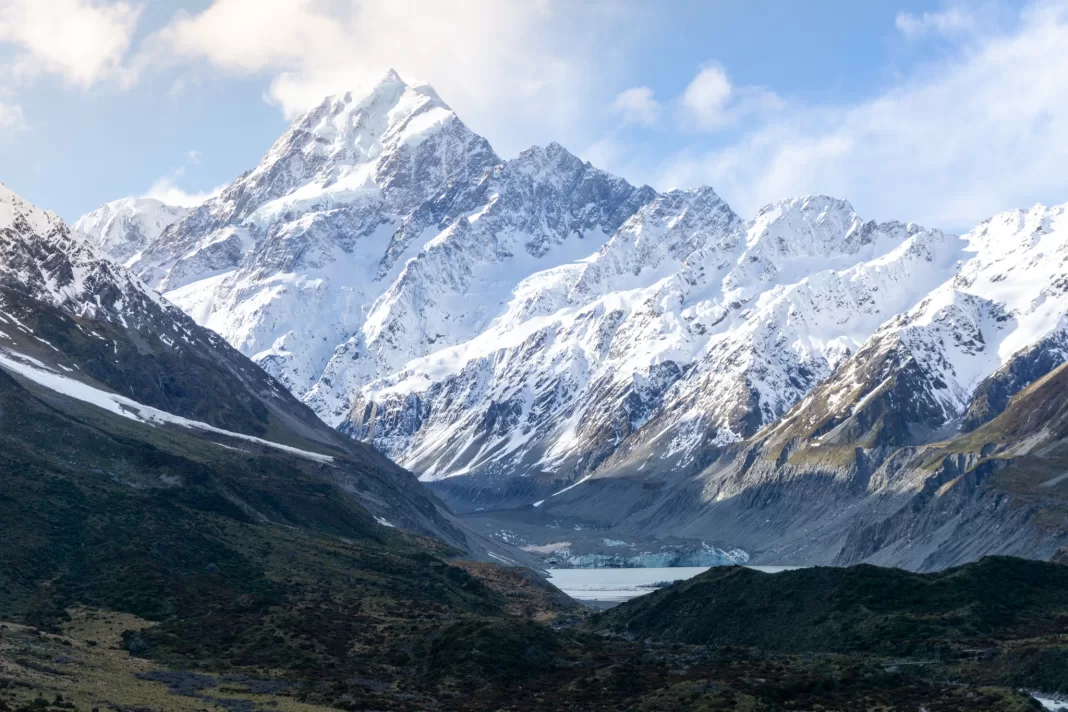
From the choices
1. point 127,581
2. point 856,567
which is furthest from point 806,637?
point 127,581

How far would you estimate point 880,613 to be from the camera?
409 feet

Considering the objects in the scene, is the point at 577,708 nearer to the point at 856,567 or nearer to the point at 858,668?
the point at 858,668

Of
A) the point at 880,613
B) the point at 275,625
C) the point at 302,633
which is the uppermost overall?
the point at 880,613

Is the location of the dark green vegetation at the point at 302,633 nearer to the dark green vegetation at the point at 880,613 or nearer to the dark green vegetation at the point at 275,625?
the dark green vegetation at the point at 275,625

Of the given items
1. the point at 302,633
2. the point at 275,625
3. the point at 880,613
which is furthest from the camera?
the point at 880,613

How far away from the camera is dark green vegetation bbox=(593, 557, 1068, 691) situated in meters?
112

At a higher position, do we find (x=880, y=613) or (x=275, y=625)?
(x=880, y=613)

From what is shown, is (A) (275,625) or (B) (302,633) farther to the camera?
(A) (275,625)

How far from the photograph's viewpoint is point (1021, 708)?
85812 millimetres

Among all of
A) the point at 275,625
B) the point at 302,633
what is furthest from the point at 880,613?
the point at 275,625

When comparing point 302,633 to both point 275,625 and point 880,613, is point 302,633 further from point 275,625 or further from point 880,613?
point 880,613

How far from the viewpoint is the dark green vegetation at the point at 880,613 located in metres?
112

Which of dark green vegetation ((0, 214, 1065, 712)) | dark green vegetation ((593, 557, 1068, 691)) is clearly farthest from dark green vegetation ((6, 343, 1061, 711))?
dark green vegetation ((593, 557, 1068, 691))

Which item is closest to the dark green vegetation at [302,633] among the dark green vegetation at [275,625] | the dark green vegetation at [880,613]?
the dark green vegetation at [275,625]
